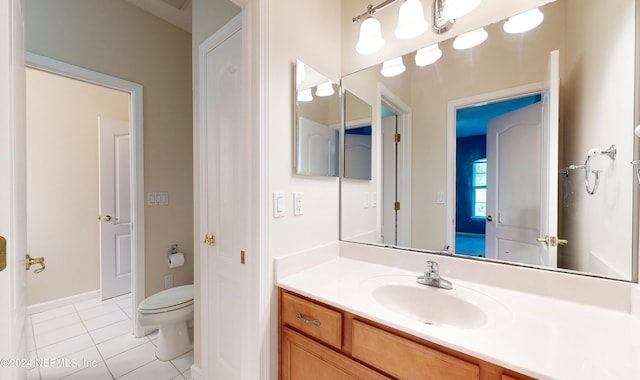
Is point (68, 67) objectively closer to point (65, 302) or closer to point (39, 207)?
point (39, 207)

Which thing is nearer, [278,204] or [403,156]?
[278,204]

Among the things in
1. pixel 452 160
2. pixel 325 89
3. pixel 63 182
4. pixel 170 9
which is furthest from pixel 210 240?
pixel 63 182

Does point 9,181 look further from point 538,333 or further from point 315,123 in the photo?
point 538,333

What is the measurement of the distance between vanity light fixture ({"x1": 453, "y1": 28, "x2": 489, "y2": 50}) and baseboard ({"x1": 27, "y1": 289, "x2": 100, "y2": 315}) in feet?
12.7

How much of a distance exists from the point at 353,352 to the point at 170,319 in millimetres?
1463

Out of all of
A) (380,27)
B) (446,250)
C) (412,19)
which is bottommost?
(446,250)

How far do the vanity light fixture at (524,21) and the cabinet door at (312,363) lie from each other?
140 centimetres

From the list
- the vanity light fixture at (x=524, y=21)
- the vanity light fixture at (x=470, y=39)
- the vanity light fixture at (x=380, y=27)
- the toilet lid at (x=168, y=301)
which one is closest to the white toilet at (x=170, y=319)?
the toilet lid at (x=168, y=301)

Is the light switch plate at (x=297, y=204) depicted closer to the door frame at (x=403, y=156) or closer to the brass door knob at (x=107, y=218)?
the door frame at (x=403, y=156)

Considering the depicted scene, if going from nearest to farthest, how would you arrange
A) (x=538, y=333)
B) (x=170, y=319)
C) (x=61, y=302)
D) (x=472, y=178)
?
(x=538, y=333)
(x=472, y=178)
(x=170, y=319)
(x=61, y=302)

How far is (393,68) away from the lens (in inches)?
52.6

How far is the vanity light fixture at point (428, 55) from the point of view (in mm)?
1195

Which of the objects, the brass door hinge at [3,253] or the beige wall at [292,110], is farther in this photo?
the beige wall at [292,110]

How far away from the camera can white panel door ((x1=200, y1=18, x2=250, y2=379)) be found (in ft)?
4.37
